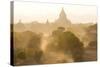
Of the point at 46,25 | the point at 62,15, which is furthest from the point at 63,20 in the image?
the point at 46,25

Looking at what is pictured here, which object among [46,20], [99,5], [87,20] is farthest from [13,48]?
[99,5]

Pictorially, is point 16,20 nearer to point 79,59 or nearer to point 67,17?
point 67,17

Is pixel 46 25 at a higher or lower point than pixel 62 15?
lower

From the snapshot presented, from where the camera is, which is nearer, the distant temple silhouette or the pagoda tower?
the distant temple silhouette

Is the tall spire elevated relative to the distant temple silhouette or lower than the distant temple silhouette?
elevated

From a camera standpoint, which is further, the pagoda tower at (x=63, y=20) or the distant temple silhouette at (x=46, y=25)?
the pagoda tower at (x=63, y=20)

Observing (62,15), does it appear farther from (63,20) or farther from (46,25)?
(46,25)
